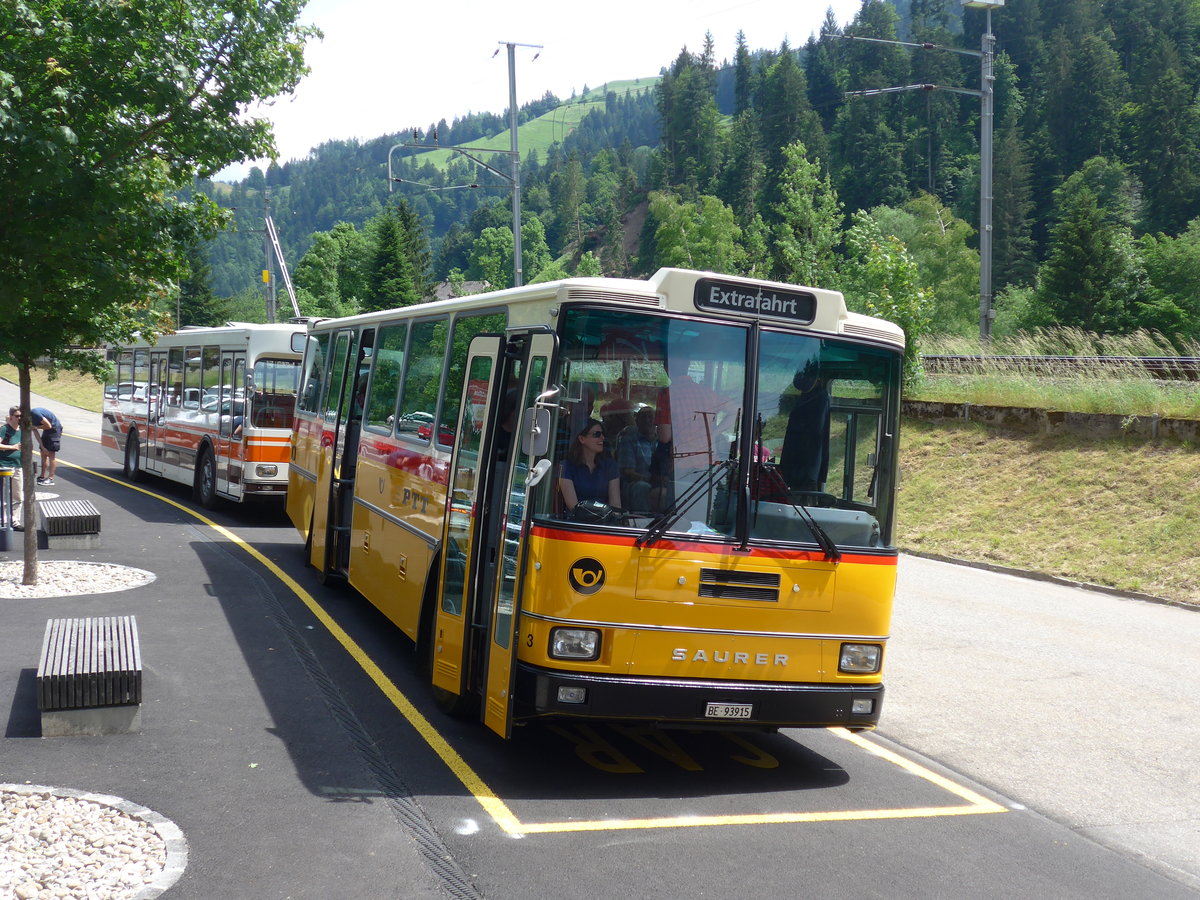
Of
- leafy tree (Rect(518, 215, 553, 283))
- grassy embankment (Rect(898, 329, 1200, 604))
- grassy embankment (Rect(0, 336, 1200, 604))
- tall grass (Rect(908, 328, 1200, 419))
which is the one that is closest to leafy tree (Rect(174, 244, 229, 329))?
leafy tree (Rect(518, 215, 553, 283))

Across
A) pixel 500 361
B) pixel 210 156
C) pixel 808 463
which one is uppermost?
pixel 210 156

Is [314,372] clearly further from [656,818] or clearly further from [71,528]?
[656,818]

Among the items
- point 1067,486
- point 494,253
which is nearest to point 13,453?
point 1067,486

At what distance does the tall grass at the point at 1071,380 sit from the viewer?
1922 centimetres

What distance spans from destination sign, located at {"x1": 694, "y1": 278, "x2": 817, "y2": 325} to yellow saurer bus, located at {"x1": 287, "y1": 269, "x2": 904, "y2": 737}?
12mm

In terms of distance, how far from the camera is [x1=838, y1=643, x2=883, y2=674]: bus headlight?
22.7 ft

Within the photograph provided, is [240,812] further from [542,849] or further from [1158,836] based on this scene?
[1158,836]

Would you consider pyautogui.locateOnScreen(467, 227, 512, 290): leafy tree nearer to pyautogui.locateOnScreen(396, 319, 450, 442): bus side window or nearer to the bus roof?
pyautogui.locateOnScreen(396, 319, 450, 442): bus side window

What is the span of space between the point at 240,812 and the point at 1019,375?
19.9m

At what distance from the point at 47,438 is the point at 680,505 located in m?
18.4

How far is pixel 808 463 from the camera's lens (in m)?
6.86

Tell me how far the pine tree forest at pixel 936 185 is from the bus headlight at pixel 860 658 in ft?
115

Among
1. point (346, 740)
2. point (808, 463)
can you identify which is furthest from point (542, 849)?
point (808, 463)

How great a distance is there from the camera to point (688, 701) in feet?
21.4
